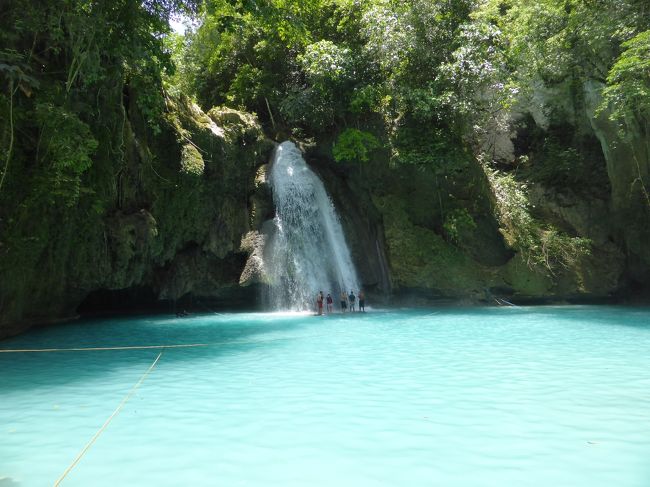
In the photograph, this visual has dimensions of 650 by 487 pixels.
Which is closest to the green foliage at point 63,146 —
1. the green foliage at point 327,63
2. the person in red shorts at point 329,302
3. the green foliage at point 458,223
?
the person in red shorts at point 329,302

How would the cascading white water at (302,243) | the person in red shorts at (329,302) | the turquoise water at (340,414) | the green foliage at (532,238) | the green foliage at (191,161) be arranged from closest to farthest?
the turquoise water at (340,414)
the green foliage at (191,161)
the person in red shorts at (329,302)
the cascading white water at (302,243)
the green foliage at (532,238)

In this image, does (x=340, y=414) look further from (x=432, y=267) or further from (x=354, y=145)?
(x=354, y=145)

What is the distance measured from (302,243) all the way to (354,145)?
439 cm

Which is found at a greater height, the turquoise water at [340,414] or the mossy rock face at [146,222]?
the mossy rock face at [146,222]

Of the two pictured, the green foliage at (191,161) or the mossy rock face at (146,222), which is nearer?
the mossy rock face at (146,222)

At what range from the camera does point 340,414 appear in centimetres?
517

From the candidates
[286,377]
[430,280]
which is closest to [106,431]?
[286,377]

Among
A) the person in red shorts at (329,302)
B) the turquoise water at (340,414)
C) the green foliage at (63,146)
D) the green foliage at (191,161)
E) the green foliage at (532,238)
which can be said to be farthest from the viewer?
the green foliage at (532,238)

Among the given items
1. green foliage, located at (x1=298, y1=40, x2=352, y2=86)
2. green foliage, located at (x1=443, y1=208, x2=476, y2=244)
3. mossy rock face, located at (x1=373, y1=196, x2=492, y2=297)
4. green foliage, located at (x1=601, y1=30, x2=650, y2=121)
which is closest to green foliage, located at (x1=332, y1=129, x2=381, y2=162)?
green foliage, located at (x1=298, y1=40, x2=352, y2=86)

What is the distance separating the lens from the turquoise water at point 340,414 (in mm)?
3764

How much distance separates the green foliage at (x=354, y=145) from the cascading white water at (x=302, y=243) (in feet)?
5.15

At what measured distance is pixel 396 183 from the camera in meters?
19.9

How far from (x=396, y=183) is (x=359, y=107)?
3466mm

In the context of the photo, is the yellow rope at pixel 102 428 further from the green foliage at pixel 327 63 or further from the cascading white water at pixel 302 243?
the green foliage at pixel 327 63
